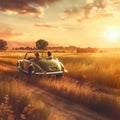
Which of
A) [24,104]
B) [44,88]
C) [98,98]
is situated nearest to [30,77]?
[44,88]

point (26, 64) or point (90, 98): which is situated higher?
point (26, 64)

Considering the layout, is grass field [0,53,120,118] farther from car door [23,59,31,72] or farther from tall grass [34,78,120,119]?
car door [23,59,31,72]

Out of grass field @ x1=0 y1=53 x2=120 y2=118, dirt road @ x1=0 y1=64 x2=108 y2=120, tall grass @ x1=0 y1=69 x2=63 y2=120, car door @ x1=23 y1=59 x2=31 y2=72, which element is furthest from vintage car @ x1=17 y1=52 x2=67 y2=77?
tall grass @ x1=0 y1=69 x2=63 y2=120

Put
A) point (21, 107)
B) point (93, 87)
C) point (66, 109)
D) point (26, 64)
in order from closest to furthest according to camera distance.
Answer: point (21, 107), point (66, 109), point (93, 87), point (26, 64)

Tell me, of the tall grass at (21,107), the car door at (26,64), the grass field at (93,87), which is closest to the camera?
the tall grass at (21,107)

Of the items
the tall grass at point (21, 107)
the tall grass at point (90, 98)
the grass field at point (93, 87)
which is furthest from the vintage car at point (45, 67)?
the tall grass at point (21, 107)

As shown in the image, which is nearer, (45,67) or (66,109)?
(66,109)

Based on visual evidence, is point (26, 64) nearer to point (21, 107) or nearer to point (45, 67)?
point (45, 67)

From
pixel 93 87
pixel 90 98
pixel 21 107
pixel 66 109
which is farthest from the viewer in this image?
pixel 93 87

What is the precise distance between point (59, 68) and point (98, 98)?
6585mm

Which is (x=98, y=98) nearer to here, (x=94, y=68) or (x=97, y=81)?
(x=97, y=81)

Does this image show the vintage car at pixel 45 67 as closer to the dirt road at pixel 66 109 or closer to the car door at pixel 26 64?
the car door at pixel 26 64

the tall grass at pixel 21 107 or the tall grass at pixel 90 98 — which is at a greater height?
the tall grass at pixel 21 107

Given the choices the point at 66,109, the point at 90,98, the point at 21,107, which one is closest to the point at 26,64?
the point at 90,98
